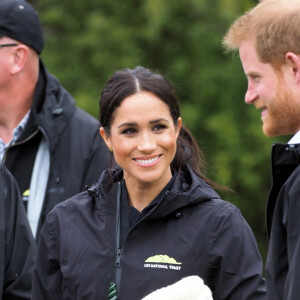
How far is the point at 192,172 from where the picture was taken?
4109 mm

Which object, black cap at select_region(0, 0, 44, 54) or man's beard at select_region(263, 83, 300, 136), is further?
black cap at select_region(0, 0, 44, 54)

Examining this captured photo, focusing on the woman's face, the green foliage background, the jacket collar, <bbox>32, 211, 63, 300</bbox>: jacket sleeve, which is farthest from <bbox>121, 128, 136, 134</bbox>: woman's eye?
the green foliage background

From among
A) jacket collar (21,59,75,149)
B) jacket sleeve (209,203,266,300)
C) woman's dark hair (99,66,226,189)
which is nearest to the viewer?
jacket sleeve (209,203,266,300)

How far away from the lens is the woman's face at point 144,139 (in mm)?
4016

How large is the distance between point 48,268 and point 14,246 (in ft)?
1.53

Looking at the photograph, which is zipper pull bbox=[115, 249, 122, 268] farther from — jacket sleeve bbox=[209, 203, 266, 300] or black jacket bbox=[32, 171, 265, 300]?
jacket sleeve bbox=[209, 203, 266, 300]

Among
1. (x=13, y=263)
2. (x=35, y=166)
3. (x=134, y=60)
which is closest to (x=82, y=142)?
(x=35, y=166)

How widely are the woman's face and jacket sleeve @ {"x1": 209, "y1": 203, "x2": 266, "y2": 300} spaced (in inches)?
14.4

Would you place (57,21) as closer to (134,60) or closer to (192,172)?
(134,60)

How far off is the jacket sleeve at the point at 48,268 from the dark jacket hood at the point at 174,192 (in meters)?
0.24

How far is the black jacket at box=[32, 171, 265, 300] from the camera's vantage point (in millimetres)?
3779

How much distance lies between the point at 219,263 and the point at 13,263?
1.16 metres

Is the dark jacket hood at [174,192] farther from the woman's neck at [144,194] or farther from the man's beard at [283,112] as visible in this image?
the man's beard at [283,112]

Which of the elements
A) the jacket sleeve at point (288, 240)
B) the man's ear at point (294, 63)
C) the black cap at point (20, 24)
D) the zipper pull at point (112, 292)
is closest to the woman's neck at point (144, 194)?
the zipper pull at point (112, 292)
